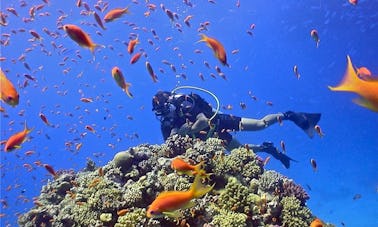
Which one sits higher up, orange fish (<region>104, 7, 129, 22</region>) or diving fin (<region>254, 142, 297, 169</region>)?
diving fin (<region>254, 142, 297, 169</region>)

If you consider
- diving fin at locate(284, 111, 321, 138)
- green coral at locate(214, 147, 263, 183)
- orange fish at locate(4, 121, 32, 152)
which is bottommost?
orange fish at locate(4, 121, 32, 152)

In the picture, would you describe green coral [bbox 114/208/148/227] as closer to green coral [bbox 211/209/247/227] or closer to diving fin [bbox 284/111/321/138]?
green coral [bbox 211/209/247/227]

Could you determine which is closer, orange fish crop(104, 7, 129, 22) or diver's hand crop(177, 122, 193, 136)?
orange fish crop(104, 7, 129, 22)

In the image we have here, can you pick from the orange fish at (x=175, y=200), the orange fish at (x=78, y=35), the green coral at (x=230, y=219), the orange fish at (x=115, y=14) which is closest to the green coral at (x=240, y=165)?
the green coral at (x=230, y=219)

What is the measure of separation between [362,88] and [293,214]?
419 centimetres

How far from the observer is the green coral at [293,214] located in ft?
18.1

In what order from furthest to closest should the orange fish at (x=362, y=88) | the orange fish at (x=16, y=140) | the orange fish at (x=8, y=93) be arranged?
the orange fish at (x=16, y=140) → the orange fish at (x=8, y=93) → the orange fish at (x=362, y=88)

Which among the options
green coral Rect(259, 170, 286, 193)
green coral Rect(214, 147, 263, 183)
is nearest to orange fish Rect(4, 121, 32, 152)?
green coral Rect(214, 147, 263, 183)

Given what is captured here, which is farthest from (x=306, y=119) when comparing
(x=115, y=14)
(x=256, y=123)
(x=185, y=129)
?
(x=115, y=14)

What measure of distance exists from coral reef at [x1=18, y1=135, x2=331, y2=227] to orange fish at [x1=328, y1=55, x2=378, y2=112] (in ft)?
11.3

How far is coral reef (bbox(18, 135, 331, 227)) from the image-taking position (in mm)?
5254

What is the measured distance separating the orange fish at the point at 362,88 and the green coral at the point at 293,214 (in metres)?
4.03

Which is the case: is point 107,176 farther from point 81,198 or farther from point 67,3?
point 67,3

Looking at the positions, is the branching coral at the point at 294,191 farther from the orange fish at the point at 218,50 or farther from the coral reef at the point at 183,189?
the orange fish at the point at 218,50
